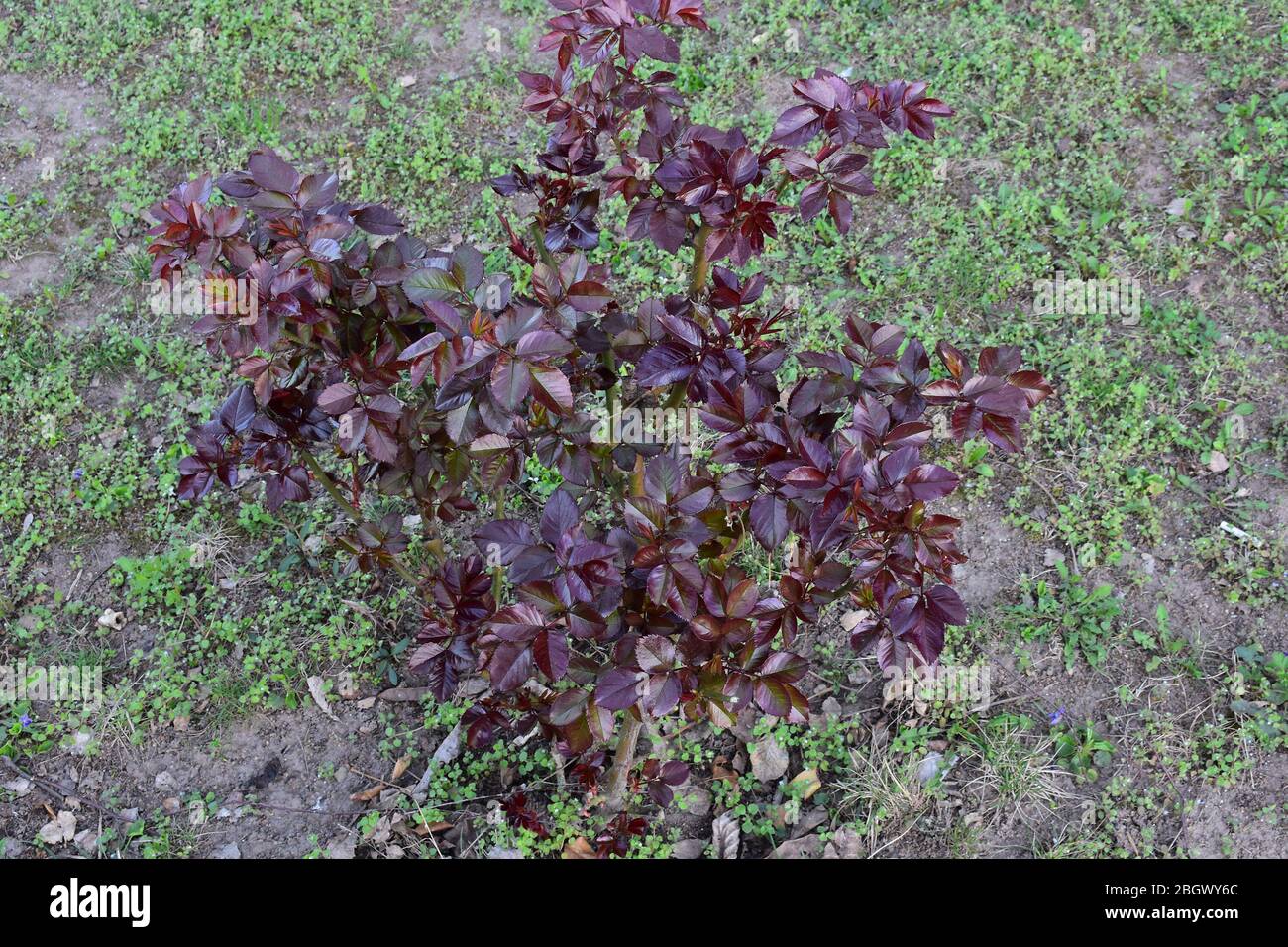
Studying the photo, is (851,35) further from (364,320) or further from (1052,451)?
(364,320)

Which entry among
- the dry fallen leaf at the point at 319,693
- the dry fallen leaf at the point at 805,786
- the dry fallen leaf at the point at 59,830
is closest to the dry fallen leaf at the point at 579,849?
the dry fallen leaf at the point at 805,786

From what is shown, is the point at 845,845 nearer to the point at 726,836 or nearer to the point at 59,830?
the point at 726,836

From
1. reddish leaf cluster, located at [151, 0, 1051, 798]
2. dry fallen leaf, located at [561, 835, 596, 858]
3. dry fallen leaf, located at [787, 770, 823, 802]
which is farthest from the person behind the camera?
dry fallen leaf, located at [787, 770, 823, 802]

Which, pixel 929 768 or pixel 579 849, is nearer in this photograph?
pixel 579 849

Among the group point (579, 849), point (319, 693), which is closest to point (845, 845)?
point (579, 849)

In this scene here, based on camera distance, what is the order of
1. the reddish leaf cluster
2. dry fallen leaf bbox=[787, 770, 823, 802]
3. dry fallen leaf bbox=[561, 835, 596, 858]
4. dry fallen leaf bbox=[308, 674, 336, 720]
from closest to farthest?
the reddish leaf cluster < dry fallen leaf bbox=[561, 835, 596, 858] < dry fallen leaf bbox=[787, 770, 823, 802] < dry fallen leaf bbox=[308, 674, 336, 720]

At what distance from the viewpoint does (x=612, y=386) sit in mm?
2938

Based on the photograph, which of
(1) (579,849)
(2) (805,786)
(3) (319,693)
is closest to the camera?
(1) (579,849)

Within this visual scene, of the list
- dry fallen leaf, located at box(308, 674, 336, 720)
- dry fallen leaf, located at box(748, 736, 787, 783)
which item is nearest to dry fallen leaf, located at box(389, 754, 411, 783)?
dry fallen leaf, located at box(308, 674, 336, 720)

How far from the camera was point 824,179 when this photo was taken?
254 centimetres

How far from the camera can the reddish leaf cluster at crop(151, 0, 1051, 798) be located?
222cm

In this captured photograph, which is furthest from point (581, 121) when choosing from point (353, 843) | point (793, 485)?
point (353, 843)

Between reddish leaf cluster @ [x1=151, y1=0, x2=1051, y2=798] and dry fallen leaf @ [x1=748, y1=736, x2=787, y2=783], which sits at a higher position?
reddish leaf cluster @ [x1=151, y1=0, x2=1051, y2=798]

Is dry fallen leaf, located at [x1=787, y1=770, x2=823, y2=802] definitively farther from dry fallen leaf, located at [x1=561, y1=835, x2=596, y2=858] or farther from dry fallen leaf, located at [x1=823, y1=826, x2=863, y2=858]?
dry fallen leaf, located at [x1=561, y1=835, x2=596, y2=858]
